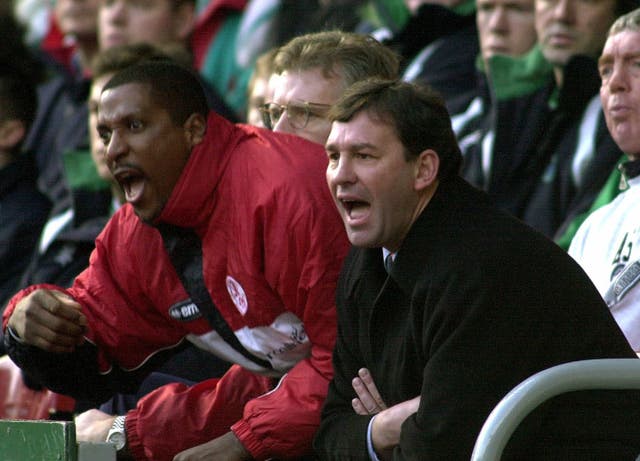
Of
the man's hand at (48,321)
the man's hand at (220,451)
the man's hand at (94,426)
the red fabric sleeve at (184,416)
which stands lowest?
the man's hand at (94,426)

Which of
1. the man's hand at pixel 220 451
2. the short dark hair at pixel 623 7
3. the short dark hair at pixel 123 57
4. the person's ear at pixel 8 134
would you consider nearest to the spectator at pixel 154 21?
the person's ear at pixel 8 134

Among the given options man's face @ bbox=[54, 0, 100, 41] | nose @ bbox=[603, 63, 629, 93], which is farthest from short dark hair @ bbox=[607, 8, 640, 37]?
man's face @ bbox=[54, 0, 100, 41]

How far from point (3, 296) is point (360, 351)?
3.02 meters

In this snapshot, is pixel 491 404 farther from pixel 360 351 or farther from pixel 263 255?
pixel 263 255

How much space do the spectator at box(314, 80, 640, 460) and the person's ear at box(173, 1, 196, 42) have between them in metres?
3.87

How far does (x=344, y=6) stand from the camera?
7.22 metres

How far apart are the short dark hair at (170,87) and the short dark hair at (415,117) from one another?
1.87 feet

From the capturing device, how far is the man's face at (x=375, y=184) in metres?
3.21

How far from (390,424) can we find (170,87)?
1.07 metres

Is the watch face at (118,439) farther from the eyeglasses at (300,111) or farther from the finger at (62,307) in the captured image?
the eyeglasses at (300,111)

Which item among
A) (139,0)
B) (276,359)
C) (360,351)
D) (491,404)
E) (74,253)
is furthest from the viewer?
(139,0)

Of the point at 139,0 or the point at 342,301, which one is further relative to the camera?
the point at 139,0

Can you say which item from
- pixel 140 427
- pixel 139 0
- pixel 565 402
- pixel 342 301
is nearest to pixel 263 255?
pixel 342 301

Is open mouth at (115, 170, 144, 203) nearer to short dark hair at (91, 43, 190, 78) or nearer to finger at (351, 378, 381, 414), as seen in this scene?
finger at (351, 378, 381, 414)
